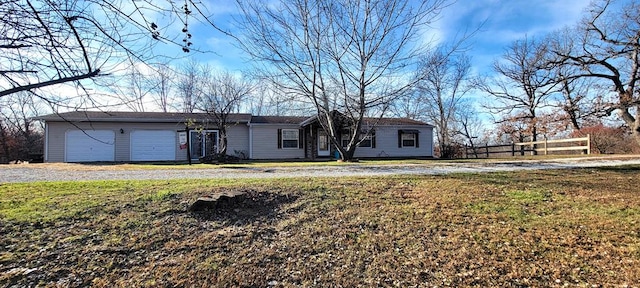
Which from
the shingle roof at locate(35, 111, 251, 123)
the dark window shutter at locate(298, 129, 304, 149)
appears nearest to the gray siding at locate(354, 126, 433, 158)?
the dark window shutter at locate(298, 129, 304, 149)

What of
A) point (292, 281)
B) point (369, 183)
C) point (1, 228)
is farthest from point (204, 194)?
point (369, 183)

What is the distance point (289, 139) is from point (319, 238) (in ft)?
52.5

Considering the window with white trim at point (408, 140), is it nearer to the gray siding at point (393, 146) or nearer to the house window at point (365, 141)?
the gray siding at point (393, 146)

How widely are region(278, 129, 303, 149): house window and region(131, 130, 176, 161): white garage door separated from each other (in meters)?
5.79

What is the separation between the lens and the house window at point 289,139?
19422mm

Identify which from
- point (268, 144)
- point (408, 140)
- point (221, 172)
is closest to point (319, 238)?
point (221, 172)

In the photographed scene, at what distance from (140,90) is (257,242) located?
1.95 meters

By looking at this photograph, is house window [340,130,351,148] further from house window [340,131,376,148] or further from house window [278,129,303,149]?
house window [278,129,303,149]

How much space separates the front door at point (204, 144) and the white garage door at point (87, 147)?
3896mm

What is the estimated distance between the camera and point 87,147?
17125 mm

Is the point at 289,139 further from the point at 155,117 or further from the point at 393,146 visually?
the point at 155,117

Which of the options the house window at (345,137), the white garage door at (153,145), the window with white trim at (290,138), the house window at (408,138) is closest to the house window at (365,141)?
the house window at (345,137)

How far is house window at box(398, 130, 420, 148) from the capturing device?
21.4 m

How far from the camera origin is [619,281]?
2.91m
